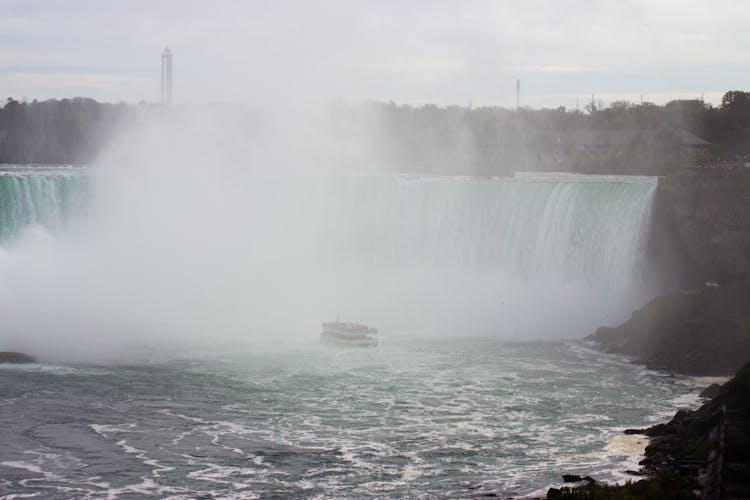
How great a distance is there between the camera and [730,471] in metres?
21.4

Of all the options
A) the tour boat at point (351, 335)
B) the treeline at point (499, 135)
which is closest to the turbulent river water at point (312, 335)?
the tour boat at point (351, 335)

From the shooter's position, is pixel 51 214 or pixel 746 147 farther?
pixel 746 147

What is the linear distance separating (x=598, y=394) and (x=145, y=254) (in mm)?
22558

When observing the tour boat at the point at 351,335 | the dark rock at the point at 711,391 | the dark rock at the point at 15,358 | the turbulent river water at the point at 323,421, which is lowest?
the turbulent river water at the point at 323,421

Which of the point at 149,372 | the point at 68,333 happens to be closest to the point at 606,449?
the point at 149,372

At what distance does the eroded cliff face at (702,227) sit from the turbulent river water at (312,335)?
2.76ft

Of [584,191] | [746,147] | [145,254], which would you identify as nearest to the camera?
[584,191]

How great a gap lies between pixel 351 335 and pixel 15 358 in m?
8.68

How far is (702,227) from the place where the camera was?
41625 mm

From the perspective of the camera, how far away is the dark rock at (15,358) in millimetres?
33125

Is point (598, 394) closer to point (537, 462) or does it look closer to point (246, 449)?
point (537, 462)

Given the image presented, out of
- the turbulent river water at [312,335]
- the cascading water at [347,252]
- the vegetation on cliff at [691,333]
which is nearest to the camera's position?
the turbulent river water at [312,335]

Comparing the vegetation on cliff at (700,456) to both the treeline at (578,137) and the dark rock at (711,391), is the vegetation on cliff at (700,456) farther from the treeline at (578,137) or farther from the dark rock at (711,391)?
the treeline at (578,137)

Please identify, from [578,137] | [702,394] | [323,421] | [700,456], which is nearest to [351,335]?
[323,421]
